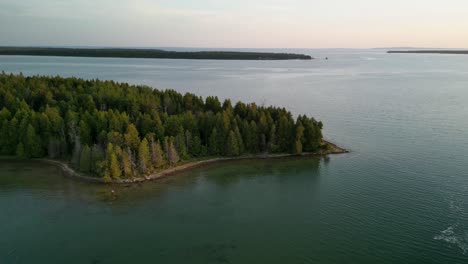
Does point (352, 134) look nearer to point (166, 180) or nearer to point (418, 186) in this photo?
point (418, 186)

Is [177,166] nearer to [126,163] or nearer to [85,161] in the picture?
[126,163]

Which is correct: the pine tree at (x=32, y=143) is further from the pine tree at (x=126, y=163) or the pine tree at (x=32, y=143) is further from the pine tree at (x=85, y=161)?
the pine tree at (x=126, y=163)

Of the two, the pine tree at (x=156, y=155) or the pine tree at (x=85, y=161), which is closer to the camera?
the pine tree at (x=85, y=161)

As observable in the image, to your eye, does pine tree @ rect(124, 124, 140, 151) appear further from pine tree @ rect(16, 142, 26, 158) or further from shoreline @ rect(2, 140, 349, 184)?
pine tree @ rect(16, 142, 26, 158)

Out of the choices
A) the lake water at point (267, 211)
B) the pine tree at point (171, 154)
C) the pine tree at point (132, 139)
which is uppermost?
the pine tree at point (132, 139)

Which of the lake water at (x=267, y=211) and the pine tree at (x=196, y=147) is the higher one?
the pine tree at (x=196, y=147)

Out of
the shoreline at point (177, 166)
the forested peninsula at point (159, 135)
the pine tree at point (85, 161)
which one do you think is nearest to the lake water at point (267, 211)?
the shoreline at point (177, 166)

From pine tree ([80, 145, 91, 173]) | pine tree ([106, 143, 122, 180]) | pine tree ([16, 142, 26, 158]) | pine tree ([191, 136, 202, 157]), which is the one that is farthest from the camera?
pine tree ([191, 136, 202, 157])

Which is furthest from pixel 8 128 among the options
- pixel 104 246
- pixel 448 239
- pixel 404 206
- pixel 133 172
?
pixel 448 239

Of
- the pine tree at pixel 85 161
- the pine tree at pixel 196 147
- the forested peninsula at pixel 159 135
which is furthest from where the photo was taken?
the pine tree at pixel 196 147

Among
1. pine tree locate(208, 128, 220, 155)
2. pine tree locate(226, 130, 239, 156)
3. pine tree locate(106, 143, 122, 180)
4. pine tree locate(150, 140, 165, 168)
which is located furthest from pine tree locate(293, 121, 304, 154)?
pine tree locate(106, 143, 122, 180)

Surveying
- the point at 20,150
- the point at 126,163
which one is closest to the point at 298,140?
the point at 126,163
